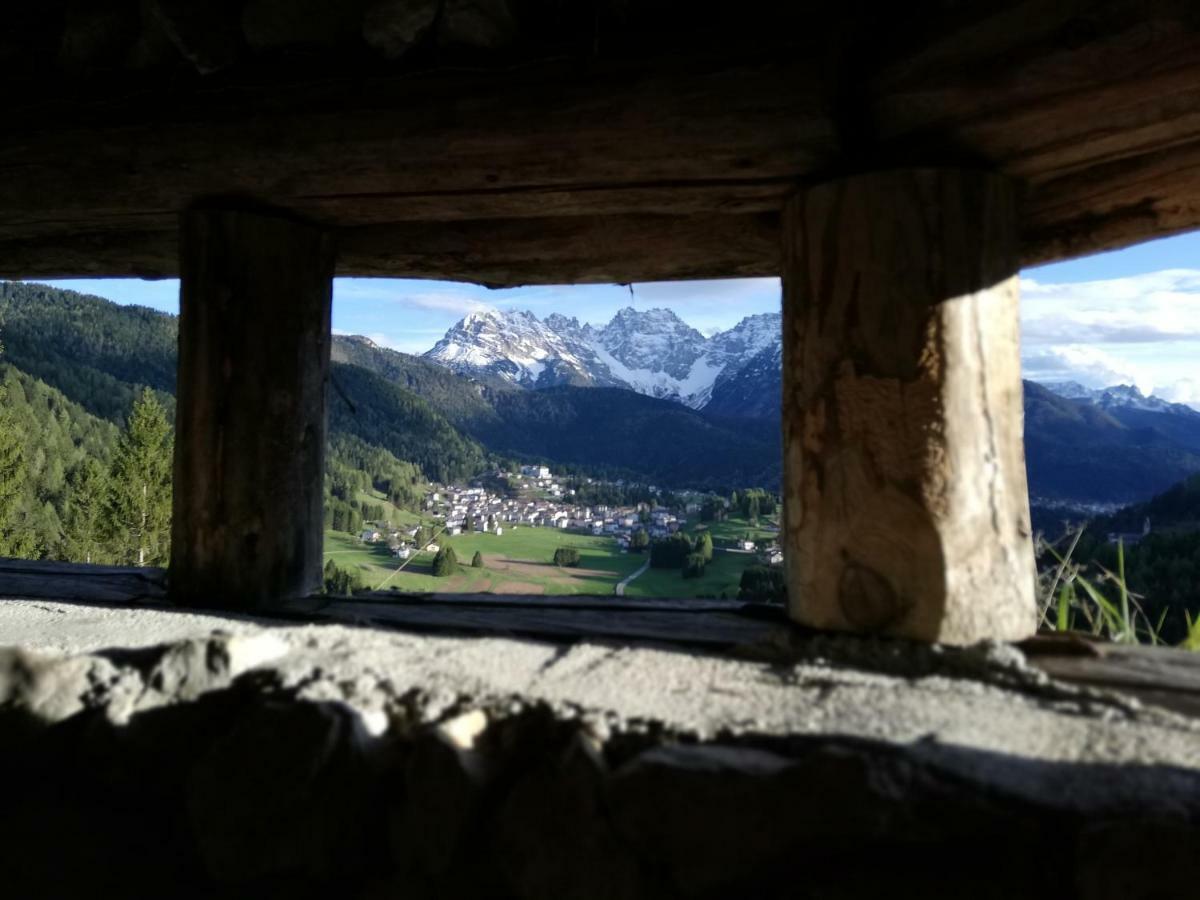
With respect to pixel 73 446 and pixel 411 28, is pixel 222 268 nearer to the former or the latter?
pixel 411 28

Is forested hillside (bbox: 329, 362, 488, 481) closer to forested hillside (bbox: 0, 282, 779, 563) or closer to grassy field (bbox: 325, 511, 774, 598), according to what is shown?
forested hillside (bbox: 0, 282, 779, 563)

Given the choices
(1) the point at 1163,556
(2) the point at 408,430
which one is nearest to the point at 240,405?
(1) the point at 1163,556

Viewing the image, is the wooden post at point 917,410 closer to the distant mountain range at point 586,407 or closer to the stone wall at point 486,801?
the stone wall at point 486,801

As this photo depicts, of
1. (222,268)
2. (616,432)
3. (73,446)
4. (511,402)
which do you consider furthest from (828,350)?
(511,402)

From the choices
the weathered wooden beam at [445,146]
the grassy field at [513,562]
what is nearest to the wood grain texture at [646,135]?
the weathered wooden beam at [445,146]

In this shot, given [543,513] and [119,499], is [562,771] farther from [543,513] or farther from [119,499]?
[119,499]

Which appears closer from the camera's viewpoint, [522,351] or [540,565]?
[540,565]
